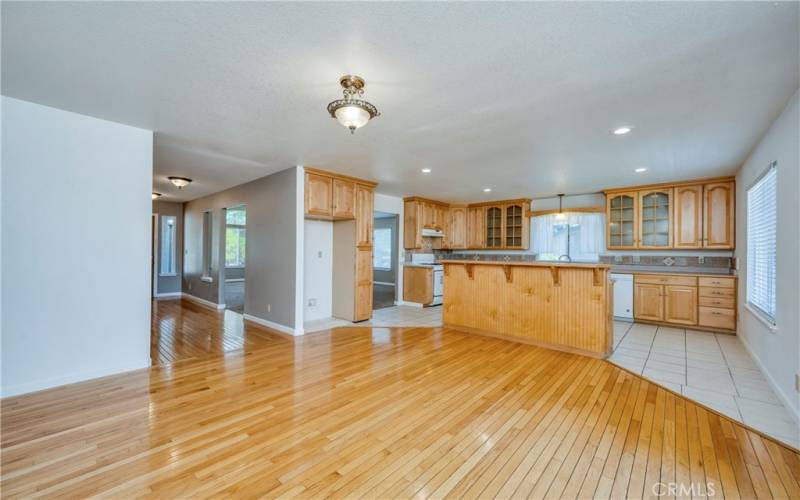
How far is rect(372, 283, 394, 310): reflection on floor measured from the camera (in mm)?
7523

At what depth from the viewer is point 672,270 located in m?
5.83

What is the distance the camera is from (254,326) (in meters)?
5.34

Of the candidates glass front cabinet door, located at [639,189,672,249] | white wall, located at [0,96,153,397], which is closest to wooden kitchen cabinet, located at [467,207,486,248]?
glass front cabinet door, located at [639,189,672,249]

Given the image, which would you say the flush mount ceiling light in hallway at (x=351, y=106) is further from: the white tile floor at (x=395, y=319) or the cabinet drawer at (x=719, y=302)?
the cabinet drawer at (x=719, y=302)

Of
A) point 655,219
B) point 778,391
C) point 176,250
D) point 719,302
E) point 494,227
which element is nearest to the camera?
point 778,391

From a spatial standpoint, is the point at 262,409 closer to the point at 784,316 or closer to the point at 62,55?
the point at 62,55

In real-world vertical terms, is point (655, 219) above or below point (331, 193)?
below

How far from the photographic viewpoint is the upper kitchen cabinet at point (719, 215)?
16.5 feet

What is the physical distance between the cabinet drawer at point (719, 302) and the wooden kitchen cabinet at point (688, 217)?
87 centimetres

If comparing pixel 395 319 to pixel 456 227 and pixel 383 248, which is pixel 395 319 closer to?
pixel 456 227

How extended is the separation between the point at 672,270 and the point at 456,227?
4.37 meters

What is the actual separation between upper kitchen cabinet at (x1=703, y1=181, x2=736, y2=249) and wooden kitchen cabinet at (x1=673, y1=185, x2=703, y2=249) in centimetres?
6

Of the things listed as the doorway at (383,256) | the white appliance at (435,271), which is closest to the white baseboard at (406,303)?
the white appliance at (435,271)

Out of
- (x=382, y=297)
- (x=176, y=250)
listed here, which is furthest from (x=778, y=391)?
(x=176, y=250)
